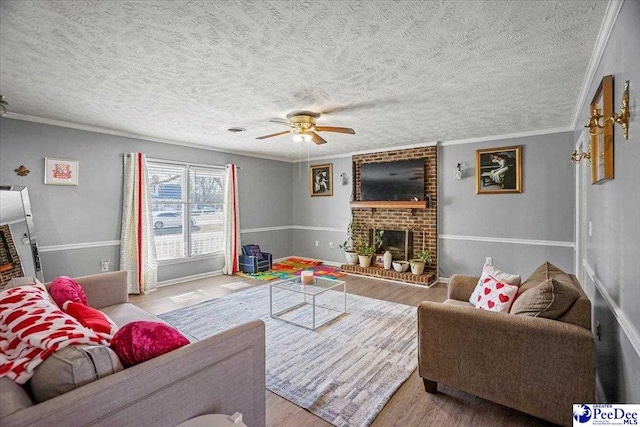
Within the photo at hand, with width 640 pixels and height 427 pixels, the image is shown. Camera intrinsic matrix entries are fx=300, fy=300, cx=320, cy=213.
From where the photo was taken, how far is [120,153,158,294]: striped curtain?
4.35 m

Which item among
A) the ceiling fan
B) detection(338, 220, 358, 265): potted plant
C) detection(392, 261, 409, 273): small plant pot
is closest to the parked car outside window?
the ceiling fan

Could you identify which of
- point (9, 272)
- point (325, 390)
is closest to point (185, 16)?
point (325, 390)

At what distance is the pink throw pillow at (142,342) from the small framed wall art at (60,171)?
3.56 metres

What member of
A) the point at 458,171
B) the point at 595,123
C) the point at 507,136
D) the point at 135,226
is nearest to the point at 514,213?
the point at 458,171

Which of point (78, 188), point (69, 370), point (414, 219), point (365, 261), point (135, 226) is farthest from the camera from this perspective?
point (365, 261)

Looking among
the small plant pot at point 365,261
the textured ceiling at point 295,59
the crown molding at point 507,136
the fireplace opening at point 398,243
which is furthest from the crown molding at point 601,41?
the small plant pot at point 365,261

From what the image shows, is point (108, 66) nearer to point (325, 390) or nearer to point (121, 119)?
point (121, 119)

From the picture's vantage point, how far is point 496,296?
2.23 metres

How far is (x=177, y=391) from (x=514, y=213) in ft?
15.7

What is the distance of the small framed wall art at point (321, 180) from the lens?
647 centimetres

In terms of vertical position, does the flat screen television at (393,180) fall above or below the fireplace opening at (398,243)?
above

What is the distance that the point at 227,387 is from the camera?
1440 millimetres

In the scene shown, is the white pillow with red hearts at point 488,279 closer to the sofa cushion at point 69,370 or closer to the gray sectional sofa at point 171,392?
the gray sectional sofa at point 171,392

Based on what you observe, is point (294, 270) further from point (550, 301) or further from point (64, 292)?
point (550, 301)
